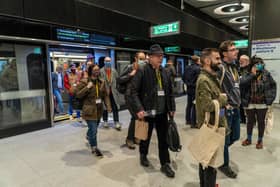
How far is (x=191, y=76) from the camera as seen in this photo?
4391mm

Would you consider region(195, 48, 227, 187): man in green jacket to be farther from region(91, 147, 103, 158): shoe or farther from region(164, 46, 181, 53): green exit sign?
region(164, 46, 181, 53): green exit sign

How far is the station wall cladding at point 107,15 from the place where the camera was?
12.7ft

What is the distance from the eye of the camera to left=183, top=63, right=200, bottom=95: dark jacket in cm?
431

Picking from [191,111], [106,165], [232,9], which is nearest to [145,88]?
[106,165]

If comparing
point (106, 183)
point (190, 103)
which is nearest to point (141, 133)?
point (106, 183)

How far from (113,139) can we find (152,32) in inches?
161

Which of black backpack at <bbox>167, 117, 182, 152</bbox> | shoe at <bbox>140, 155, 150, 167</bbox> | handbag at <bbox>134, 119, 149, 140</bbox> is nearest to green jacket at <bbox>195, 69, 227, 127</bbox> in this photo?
black backpack at <bbox>167, 117, 182, 152</bbox>

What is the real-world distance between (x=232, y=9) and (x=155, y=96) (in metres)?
9.25

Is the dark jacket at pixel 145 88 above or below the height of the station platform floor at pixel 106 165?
above

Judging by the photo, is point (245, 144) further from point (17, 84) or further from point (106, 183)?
point (17, 84)

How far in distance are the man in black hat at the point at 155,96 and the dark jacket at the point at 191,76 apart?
204 cm

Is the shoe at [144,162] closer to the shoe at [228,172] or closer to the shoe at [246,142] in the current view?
the shoe at [228,172]

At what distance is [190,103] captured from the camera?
4672 millimetres

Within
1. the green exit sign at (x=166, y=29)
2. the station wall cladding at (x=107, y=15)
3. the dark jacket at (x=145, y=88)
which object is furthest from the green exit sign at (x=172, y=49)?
the dark jacket at (x=145, y=88)
